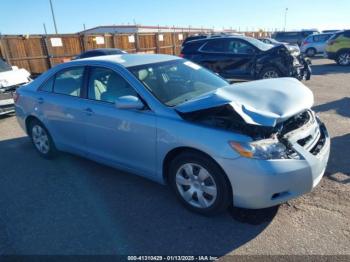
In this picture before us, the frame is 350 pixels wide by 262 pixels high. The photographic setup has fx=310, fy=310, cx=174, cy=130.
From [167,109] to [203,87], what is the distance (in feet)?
2.94

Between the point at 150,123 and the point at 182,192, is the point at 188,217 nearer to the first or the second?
the point at 182,192

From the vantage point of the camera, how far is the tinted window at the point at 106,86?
373cm

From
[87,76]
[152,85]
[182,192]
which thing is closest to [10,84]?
[87,76]

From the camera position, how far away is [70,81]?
4441mm

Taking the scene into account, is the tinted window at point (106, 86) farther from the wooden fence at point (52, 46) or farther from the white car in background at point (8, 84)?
the wooden fence at point (52, 46)

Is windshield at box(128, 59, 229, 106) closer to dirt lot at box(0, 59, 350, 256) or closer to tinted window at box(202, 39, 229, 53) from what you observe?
dirt lot at box(0, 59, 350, 256)

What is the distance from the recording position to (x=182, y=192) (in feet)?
11.0

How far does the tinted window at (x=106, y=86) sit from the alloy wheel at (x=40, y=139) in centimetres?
143

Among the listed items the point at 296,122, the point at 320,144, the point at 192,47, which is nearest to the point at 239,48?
the point at 192,47

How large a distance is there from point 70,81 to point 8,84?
470 cm

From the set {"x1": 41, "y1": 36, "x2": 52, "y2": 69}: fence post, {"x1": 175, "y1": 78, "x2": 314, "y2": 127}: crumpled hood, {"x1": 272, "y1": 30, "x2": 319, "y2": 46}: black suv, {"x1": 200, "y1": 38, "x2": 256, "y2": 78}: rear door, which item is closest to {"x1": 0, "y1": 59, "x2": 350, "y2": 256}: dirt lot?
{"x1": 175, "y1": 78, "x2": 314, "y2": 127}: crumpled hood

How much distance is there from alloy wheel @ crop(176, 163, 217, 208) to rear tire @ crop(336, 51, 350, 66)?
15566 mm

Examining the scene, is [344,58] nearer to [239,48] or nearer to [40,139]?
[239,48]

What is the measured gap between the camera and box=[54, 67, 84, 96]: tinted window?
14.0ft
